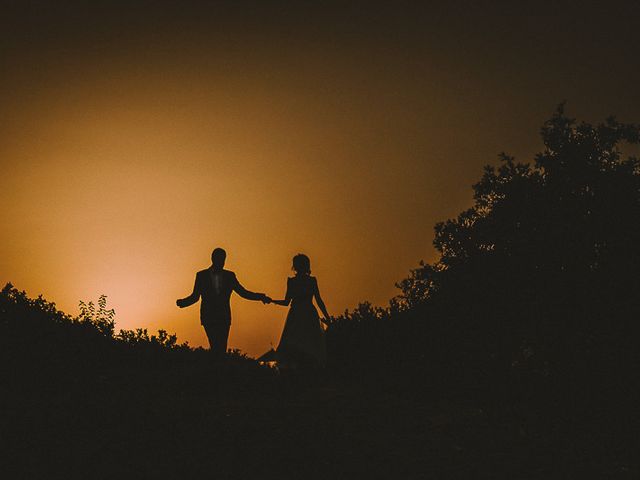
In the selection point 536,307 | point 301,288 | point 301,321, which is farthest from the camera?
point 536,307

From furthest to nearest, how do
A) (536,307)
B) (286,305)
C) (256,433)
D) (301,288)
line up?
1. (536,307)
2. (286,305)
3. (301,288)
4. (256,433)

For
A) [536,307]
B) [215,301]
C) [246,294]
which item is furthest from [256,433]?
[536,307]

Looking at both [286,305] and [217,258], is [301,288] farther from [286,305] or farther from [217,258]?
[217,258]

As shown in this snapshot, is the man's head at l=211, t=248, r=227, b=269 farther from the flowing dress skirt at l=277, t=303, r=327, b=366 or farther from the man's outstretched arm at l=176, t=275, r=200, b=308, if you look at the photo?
the flowing dress skirt at l=277, t=303, r=327, b=366

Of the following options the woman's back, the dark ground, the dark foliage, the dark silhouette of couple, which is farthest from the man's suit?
the dark foliage

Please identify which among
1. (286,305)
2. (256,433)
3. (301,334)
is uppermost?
(286,305)

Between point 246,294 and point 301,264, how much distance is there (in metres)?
1.45

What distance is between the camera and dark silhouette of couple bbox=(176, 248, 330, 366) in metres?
12.9

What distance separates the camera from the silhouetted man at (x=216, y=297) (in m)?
12.9

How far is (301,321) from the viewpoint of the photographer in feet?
43.9

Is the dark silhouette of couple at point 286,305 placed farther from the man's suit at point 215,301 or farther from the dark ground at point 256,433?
the dark ground at point 256,433

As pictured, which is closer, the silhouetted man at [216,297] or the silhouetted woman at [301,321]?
the silhouetted man at [216,297]

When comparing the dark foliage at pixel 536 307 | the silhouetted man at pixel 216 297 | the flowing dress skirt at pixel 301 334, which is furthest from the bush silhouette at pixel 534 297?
the silhouetted man at pixel 216 297

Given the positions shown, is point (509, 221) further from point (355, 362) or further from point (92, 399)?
point (92, 399)
